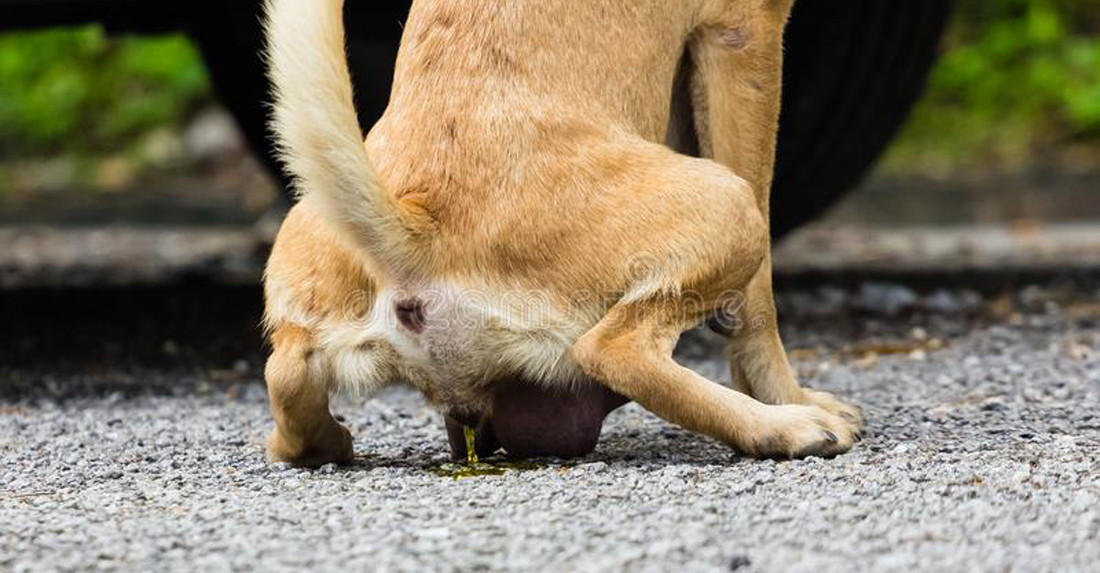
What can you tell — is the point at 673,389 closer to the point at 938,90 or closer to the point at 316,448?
the point at 316,448

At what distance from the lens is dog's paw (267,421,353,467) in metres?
3.22

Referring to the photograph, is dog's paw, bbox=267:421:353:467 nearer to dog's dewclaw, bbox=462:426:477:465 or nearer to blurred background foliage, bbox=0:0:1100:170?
dog's dewclaw, bbox=462:426:477:465

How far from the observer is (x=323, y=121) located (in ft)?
9.29

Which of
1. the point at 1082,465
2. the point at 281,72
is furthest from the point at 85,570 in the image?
the point at 1082,465

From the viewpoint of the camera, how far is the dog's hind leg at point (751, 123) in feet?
11.5

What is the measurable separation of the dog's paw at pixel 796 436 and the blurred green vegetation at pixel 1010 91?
7.82 meters

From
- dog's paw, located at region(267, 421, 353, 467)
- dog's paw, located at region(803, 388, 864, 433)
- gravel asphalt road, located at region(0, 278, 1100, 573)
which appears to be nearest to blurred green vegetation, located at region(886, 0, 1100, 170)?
gravel asphalt road, located at region(0, 278, 1100, 573)

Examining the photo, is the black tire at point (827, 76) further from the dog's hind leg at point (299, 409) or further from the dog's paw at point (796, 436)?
the dog's paw at point (796, 436)

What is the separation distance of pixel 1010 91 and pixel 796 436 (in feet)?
28.4

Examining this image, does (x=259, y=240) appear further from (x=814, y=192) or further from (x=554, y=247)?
(x=554, y=247)

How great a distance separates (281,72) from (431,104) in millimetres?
410

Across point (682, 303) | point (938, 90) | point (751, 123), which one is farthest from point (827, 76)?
point (938, 90)

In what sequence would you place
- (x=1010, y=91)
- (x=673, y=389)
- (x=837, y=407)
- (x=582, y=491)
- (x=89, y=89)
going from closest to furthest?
(x=582, y=491), (x=673, y=389), (x=837, y=407), (x=1010, y=91), (x=89, y=89)

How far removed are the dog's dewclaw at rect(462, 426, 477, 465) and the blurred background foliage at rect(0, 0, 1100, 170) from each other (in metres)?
6.80
